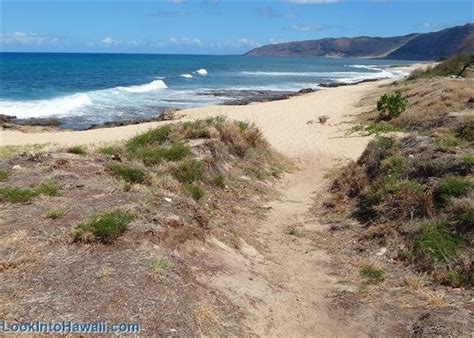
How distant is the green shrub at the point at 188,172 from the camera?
394 inches

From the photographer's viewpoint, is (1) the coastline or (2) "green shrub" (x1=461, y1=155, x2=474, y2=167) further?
(1) the coastline

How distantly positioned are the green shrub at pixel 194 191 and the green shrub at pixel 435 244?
3716 millimetres

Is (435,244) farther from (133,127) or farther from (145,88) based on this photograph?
(145,88)

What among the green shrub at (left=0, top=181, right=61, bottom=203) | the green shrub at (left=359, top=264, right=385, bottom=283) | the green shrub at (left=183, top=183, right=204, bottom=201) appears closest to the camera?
the green shrub at (left=359, top=264, right=385, bottom=283)

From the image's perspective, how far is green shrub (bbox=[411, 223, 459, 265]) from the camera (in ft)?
23.6

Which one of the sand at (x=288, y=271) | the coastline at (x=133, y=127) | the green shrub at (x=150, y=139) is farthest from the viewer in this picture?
the coastline at (x=133, y=127)

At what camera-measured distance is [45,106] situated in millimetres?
34938

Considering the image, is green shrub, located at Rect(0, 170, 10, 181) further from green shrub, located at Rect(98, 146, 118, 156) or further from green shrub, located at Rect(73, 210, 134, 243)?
green shrub, located at Rect(73, 210, 134, 243)

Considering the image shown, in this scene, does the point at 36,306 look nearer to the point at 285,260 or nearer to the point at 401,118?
the point at 285,260

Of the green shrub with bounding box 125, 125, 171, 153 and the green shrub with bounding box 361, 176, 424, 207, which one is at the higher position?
the green shrub with bounding box 125, 125, 171, 153

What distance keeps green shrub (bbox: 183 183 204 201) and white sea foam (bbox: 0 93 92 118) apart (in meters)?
24.7

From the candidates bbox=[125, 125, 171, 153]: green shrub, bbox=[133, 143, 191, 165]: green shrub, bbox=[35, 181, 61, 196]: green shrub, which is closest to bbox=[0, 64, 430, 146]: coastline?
bbox=[125, 125, 171, 153]: green shrub

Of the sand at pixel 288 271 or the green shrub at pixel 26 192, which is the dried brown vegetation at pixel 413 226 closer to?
the sand at pixel 288 271

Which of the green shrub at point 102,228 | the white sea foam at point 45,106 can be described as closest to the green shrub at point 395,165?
the green shrub at point 102,228
